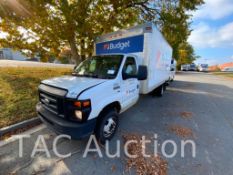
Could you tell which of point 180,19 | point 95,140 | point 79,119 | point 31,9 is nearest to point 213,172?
point 95,140

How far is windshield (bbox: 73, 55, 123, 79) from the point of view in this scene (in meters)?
3.37

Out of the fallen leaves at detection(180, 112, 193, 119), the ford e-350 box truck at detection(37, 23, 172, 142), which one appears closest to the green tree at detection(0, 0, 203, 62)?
the ford e-350 box truck at detection(37, 23, 172, 142)

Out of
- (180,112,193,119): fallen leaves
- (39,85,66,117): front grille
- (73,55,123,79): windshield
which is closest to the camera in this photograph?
(39,85,66,117): front grille

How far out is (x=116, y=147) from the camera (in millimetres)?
3107

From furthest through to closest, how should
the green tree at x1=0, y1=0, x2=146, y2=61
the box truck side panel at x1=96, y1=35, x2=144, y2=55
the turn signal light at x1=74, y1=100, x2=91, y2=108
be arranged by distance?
the green tree at x1=0, y1=0, x2=146, y2=61 < the box truck side panel at x1=96, y1=35, x2=144, y2=55 < the turn signal light at x1=74, y1=100, x2=91, y2=108

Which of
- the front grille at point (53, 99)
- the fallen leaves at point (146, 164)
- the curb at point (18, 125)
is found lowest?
the fallen leaves at point (146, 164)

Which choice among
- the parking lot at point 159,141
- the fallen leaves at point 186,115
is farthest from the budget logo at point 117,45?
the fallen leaves at point 186,115

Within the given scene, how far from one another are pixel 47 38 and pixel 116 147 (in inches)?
239

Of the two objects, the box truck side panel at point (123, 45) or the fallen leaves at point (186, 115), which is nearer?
the box truck side panel at point (123, 45)

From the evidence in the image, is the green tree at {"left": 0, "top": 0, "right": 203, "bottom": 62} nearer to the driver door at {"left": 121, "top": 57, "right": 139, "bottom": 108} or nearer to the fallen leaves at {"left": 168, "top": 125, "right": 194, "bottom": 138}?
the driver door at {"left": 121, "top": 57, "right": 139, "bottom": 108}

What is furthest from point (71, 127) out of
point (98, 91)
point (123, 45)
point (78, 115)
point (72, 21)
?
point (72, 21)

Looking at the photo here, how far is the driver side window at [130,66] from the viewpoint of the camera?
11.9 feet

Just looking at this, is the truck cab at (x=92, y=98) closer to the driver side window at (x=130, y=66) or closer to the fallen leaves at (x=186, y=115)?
the driver side window at (x=130, y=66)

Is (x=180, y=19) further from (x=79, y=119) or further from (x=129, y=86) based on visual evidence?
(x=79, y=119)
